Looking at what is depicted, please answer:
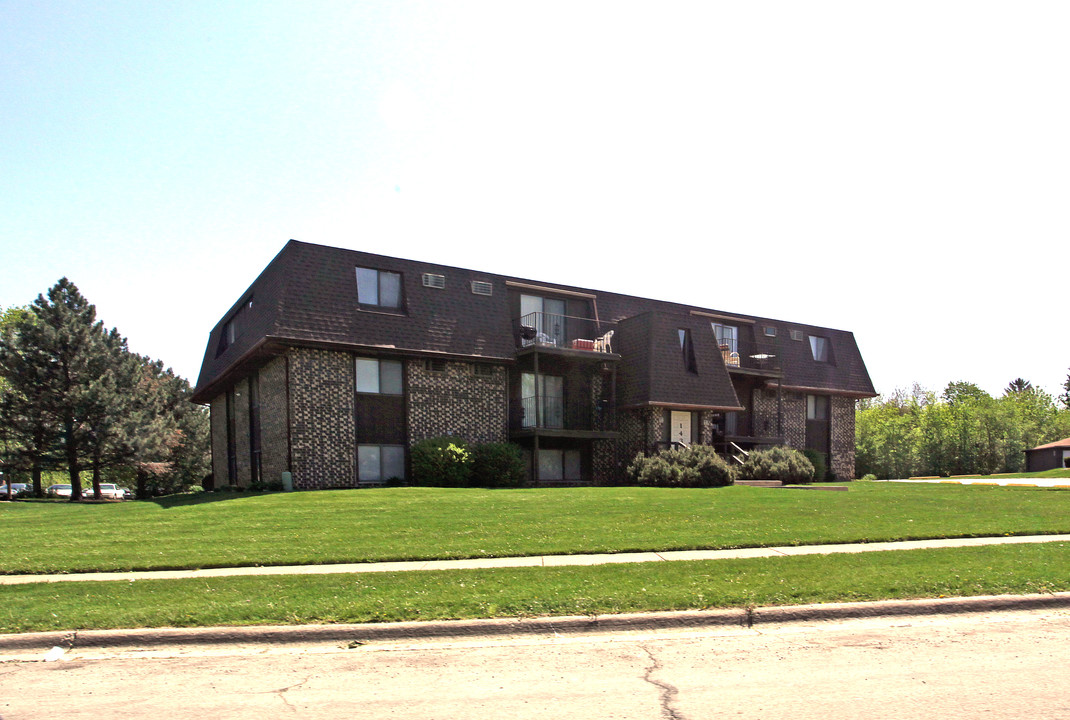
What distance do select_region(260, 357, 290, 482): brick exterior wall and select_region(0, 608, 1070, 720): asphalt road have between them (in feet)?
57.4

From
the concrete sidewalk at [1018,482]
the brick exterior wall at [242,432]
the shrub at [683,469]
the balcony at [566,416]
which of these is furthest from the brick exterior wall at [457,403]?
the concrete sidewalk at [1018,482]

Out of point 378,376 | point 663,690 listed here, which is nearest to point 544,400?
point 378,376

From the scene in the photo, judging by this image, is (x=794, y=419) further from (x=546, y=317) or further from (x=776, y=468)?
(x=546, y=317)

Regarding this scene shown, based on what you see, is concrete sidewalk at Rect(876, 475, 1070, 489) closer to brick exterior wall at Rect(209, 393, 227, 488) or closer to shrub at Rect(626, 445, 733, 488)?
shrub at Rect(626, 445, 733, 488)

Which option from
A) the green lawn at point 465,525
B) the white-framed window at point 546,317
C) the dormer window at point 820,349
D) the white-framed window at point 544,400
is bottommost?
the green lawn at point 465,525

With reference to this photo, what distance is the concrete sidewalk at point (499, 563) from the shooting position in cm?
975

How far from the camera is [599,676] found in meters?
6.05

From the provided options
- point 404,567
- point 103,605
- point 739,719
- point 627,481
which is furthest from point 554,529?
point 627,481

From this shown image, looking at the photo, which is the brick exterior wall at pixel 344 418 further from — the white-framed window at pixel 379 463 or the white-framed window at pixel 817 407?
the white-framed window at pixel 817 407

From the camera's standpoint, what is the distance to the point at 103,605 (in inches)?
318

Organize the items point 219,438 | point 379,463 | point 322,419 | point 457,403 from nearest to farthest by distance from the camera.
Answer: point 322,419 → point 379,463 → point 457,403 → point 219,438

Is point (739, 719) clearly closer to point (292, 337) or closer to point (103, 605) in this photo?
point (103, 605)

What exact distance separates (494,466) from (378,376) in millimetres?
4619

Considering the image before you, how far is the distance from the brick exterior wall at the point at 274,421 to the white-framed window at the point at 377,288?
3.24 metres
